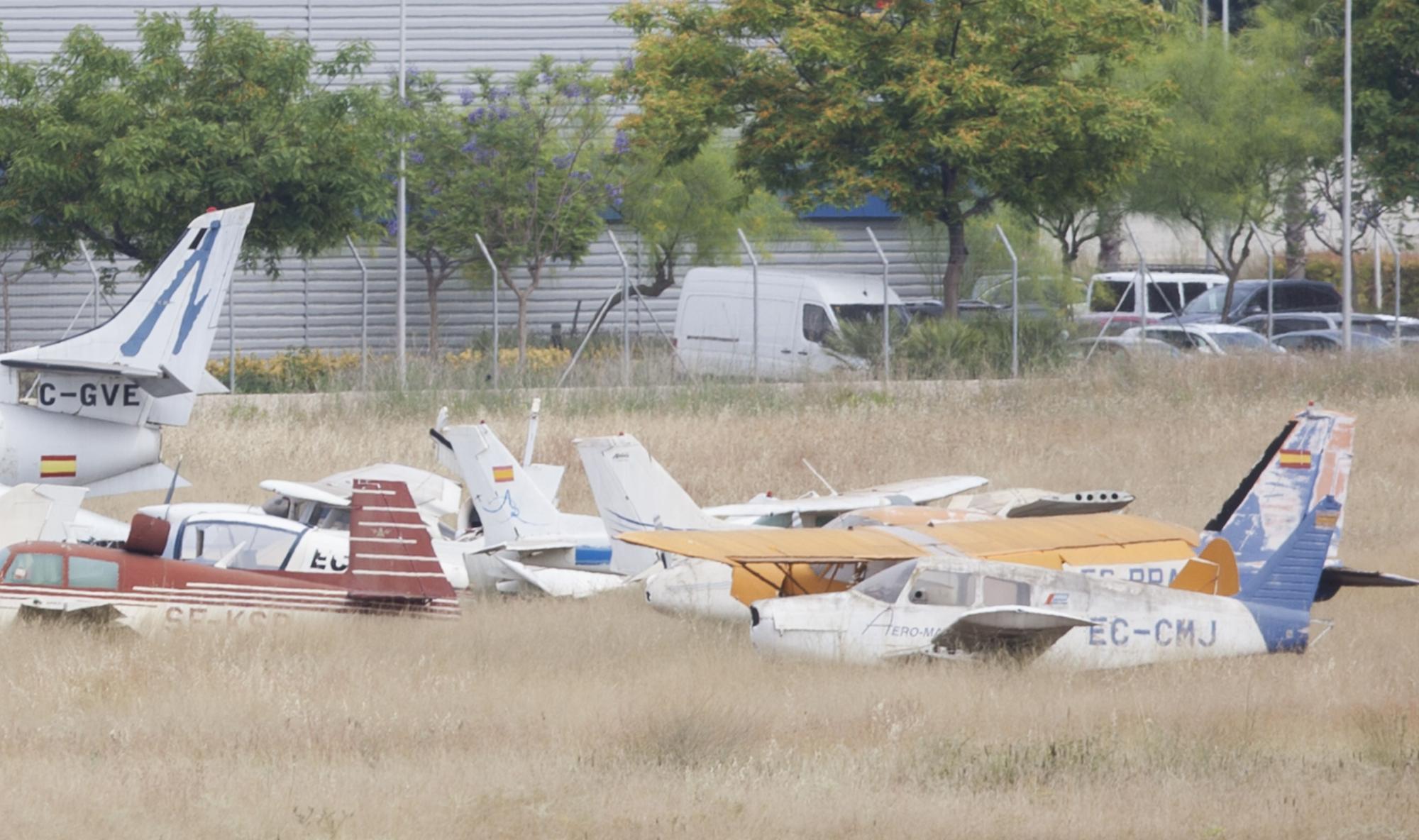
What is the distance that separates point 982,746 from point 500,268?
87.5 ft

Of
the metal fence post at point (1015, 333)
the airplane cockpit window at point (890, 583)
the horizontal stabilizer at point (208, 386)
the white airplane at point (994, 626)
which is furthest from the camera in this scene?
the metal fence post at point (1015, 333)

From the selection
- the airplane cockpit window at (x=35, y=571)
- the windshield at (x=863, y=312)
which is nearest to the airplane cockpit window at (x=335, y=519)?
the airplane cockpit window at (x=35, y=571)

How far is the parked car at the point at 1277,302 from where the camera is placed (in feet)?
134

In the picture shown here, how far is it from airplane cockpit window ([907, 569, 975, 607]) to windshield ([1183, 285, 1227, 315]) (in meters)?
31.3

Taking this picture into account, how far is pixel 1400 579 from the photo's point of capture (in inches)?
528

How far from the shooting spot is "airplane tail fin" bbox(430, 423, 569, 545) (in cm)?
1616

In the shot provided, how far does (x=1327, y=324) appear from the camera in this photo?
120 feet

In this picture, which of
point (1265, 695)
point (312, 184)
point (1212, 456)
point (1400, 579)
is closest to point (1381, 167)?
point (1212, 456)

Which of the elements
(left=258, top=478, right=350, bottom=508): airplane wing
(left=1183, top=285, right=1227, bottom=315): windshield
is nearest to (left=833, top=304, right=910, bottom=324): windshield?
(left=1183, top=285, right=1227, bottom=315): windshield

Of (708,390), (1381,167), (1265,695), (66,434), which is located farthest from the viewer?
(1381,167)

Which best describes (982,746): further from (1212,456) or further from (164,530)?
(1212,456)

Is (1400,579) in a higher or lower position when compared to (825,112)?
lower

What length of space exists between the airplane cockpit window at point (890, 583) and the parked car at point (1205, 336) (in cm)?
1963

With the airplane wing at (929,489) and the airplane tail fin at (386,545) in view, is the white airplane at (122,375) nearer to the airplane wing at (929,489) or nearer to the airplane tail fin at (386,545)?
the airplane tail fin at (386,545)
